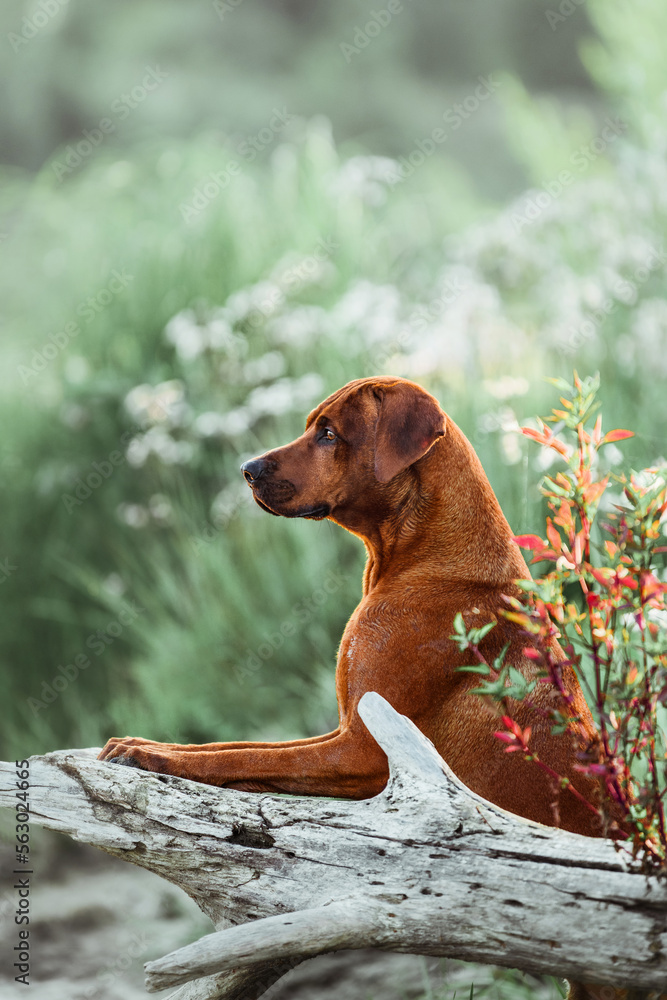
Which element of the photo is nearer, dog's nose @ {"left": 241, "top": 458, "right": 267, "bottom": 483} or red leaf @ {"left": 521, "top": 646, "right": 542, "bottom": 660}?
red leaf @ {"left": 521, "top": 646, "right": 542, "bottom": 660}

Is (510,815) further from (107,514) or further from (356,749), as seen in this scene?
(107,514)

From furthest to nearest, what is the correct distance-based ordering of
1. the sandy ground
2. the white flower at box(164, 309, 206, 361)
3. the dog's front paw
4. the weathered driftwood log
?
1. the white flower at box(164, 309, 206, 361)
2. the sandy ground
3. the dog's front paw
4. the weathered driftwood log

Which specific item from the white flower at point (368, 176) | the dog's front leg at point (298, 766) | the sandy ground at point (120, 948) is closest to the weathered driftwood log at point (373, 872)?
the dog's front leg at point (298, 766)

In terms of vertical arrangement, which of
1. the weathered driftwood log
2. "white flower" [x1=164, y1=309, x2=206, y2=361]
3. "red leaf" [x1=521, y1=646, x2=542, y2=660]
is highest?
"white flower" [x1=164, y1=309, x2=206, y2=361]

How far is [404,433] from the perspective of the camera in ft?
6.02

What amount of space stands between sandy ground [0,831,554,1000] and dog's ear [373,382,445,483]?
167 cm

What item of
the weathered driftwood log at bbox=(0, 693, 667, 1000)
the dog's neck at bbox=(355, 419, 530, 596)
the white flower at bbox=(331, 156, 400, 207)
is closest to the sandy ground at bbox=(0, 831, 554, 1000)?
the weathered driftwood log at bbox=(0, 693, 667, 1000)

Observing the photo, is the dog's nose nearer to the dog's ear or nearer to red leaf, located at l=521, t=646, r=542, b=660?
the dog's ear

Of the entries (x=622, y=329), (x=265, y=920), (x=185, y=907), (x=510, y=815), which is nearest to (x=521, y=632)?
(x=510, y=815)

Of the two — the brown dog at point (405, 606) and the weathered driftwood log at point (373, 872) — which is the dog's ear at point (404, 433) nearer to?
the brown dog at point (405, 606)

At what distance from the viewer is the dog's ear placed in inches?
72.0

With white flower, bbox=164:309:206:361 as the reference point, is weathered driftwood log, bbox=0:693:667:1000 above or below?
below

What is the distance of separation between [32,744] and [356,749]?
11.2 ft

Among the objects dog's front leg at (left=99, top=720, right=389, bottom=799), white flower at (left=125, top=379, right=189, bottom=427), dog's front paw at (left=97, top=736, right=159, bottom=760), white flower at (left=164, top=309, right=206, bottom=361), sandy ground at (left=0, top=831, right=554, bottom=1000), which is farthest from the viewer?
white flower at (left=164, top=309, right=206, bottom=361)
